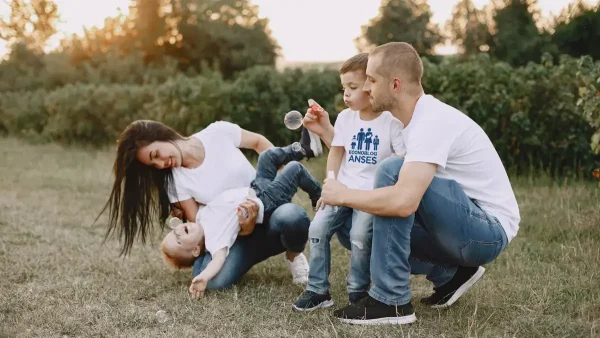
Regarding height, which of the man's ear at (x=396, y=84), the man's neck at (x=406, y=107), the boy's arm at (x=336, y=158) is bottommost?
the boy's arm at (x=336, y=158)

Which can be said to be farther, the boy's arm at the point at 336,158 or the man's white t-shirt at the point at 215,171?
the man's white t-shirt at the point at 215,171

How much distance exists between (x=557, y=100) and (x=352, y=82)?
4804 mm

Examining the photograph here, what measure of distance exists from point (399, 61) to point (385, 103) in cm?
22

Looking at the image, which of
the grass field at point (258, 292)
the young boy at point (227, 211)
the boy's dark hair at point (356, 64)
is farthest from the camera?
the young boy at point (227, 211)

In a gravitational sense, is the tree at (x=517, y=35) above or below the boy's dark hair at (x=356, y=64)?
above

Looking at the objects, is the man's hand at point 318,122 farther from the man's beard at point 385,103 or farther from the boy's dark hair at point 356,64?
the man's beard at point 385,103

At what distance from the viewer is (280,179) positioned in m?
4.15

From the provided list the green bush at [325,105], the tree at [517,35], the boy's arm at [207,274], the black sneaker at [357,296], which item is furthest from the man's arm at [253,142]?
the tree at [517,35]

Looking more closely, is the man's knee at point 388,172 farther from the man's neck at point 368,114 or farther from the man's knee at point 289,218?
the man's knee at point 289,218

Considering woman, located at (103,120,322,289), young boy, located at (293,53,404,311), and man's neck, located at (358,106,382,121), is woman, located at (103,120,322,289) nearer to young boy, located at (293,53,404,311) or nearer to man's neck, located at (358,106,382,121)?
young boy, located at (293,53,404,311)

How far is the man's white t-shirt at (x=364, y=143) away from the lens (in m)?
3.47

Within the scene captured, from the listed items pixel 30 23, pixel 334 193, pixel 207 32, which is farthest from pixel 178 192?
pixel 207 32

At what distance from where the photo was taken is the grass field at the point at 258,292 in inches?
123

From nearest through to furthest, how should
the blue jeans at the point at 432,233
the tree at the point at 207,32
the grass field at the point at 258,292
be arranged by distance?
the blue jeans at the point at 432,233
the grass field at the point at 258,292
the tree at the point at 207,32
